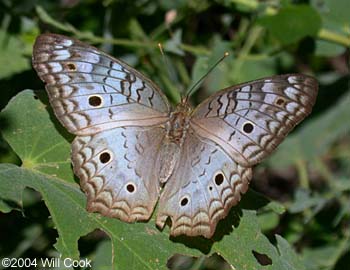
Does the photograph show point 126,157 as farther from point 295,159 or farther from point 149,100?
point 295,159

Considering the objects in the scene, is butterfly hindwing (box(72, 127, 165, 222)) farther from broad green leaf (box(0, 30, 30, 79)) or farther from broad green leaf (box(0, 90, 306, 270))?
broad green leaf (box(0, 30, 30, 79))

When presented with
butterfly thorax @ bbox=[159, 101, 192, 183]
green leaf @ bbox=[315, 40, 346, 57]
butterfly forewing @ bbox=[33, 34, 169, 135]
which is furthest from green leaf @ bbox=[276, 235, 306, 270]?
green leaf @ bbox=[315, 40, 346, 57]

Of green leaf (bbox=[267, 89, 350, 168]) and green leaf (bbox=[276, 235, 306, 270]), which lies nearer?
green leaf (bbox=[276, 235, 306, 270])

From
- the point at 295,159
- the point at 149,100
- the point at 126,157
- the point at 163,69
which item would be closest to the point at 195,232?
the point at 126,157

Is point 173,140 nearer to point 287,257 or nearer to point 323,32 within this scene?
point 287,257

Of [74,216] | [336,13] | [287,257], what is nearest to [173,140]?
[74,216]

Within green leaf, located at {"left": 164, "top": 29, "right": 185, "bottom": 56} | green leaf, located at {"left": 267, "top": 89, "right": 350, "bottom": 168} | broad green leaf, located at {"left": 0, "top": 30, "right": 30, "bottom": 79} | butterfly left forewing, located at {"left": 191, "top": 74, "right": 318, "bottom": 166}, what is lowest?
green leaf, located at {"left": 267, "top": 89, "right": 350, "bottom": 168}
